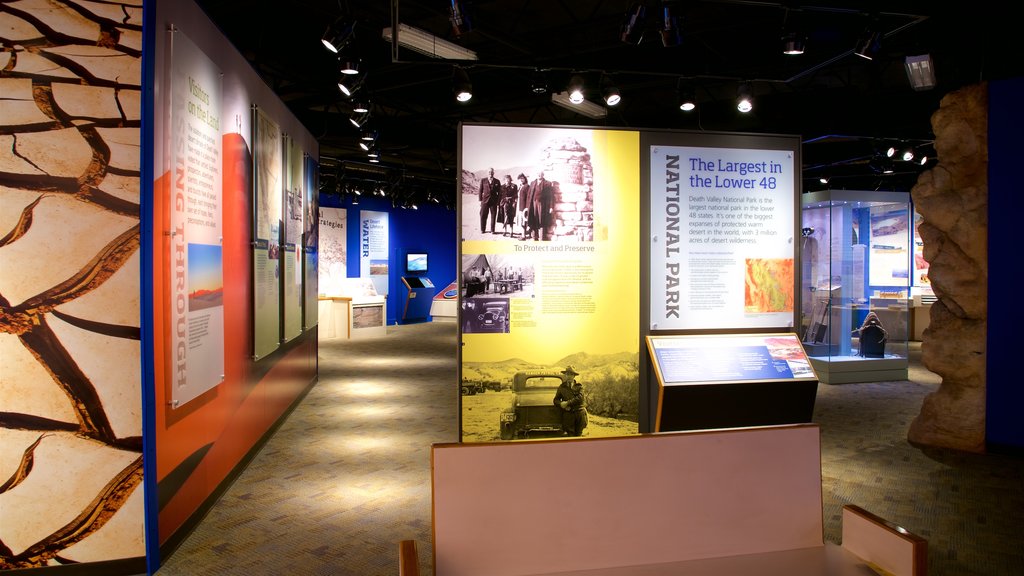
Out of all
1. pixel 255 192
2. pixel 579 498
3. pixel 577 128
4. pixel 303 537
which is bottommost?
pixel 303 537

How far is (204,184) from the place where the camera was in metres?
3.96

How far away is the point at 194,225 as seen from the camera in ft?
12.4

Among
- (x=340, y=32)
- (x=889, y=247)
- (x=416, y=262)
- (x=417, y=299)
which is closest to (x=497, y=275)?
(x=340, y=32)

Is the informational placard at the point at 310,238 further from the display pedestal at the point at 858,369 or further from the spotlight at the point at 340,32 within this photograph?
the display pedestal at the point at 858,369

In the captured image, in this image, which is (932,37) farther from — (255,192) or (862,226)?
(255,192)

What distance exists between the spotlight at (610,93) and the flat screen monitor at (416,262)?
1201 cm

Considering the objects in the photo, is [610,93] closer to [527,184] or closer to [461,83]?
[461,83]

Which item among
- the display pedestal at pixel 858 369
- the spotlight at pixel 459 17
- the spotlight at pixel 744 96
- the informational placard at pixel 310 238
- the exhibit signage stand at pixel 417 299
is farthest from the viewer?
the exhibit signage stand at pixel 417 299

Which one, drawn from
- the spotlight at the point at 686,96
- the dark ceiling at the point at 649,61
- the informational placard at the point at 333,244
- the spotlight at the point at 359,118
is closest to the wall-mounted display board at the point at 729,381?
the dark ceiling at the point at 649,61

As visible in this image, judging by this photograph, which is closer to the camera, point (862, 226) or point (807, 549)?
point (807, 549)

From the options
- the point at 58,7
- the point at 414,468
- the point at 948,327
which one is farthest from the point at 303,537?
the point at 948,327

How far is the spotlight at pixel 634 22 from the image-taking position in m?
5.61

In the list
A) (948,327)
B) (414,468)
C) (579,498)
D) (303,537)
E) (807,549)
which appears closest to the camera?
(579,498)

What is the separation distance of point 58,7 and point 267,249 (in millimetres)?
2490
